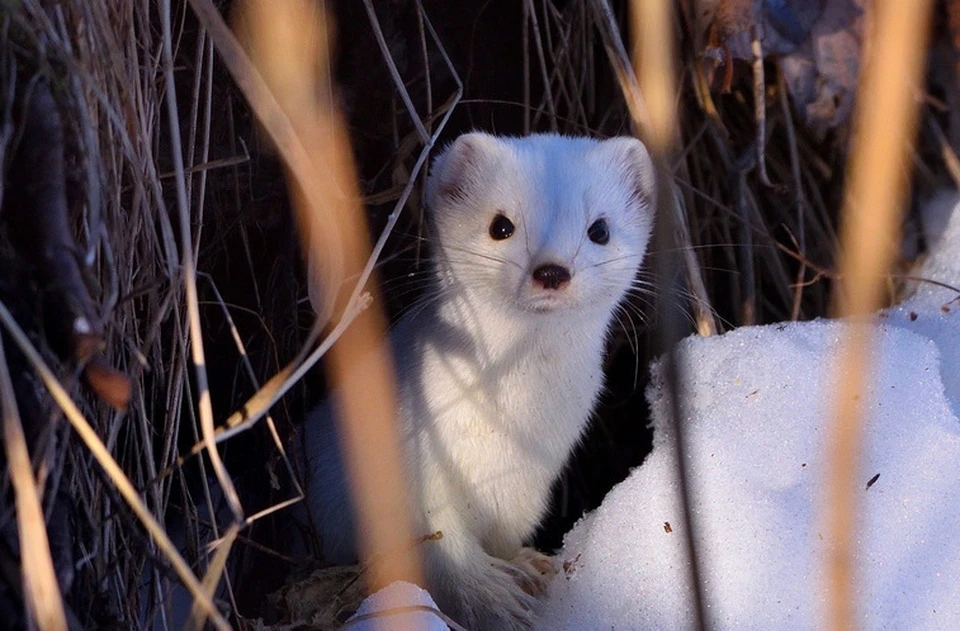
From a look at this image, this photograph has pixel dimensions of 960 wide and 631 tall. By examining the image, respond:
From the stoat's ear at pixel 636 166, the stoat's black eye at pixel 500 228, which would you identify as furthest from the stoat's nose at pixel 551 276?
the stoat's ear at pixel 636 166

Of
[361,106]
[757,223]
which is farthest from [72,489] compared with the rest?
[757,223]

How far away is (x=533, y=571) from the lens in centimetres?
234

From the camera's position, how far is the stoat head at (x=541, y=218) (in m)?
2.05

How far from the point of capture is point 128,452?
181cm

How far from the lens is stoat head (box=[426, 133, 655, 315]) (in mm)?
2047

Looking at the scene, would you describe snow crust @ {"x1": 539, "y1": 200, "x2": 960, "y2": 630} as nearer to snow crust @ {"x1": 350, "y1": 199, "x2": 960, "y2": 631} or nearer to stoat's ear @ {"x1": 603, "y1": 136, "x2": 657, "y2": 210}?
snow crust @ {"x1": 350, "y1": 199, "x2": 960, "y2": 631}

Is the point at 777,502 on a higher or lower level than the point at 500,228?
lower

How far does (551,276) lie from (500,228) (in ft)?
0.74

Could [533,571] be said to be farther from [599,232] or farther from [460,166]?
[460,166]

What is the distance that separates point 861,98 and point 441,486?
4.68ft

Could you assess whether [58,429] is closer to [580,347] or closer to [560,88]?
[580,347]

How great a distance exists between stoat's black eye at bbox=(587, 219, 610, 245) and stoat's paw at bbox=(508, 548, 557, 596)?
71 cm

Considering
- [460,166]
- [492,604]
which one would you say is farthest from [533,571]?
[460,166]

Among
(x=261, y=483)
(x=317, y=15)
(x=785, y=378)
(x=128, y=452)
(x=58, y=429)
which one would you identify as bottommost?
(x=261, y=483)
